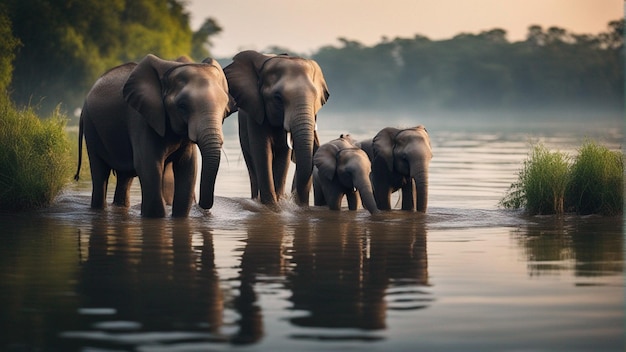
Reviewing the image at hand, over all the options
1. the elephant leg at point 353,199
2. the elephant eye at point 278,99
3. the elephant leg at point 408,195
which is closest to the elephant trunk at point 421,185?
the elephant leg at point 408,195

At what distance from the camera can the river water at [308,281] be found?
898 centimetres

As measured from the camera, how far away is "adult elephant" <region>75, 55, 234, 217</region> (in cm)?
1609

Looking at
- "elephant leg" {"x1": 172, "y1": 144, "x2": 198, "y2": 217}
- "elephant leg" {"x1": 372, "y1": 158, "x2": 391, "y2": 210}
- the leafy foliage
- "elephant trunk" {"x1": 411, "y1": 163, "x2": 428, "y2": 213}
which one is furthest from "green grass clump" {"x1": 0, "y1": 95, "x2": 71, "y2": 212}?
the leafy foliage

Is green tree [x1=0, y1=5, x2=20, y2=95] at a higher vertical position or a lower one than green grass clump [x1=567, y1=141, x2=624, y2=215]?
higher

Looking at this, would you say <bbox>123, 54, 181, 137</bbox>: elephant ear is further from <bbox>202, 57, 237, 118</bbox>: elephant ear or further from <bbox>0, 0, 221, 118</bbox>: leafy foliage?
<bbox>0, 0, 221, 118</bbox>: leafy foliage

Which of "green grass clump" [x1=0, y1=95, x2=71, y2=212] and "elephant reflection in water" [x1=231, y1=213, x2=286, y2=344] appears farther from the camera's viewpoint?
"green grass clump" [x1=0, y1=95, x2=71, y2=212]

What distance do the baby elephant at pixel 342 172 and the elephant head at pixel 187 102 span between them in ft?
6.73

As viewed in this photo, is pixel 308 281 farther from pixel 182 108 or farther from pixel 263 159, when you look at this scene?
pixel 263 159

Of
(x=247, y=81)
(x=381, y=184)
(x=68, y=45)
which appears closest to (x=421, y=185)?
(x=381, y=184)

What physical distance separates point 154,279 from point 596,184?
814cm

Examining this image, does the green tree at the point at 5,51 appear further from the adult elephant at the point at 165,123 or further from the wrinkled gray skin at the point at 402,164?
the adult elephant at the point at 165,123

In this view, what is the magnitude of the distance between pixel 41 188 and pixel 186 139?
8.22ft

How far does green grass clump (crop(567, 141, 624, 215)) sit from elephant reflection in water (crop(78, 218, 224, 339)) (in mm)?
5155

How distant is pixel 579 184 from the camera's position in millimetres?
18156
